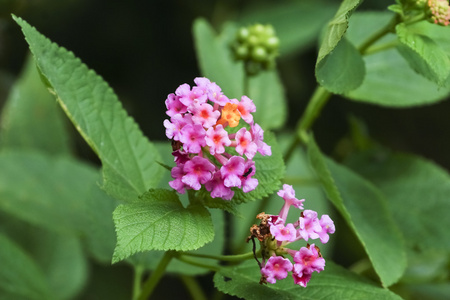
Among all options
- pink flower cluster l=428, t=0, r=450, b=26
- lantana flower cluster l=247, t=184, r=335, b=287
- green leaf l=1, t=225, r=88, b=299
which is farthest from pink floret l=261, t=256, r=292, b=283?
green leaf l=1, t=225, r=88, b=299

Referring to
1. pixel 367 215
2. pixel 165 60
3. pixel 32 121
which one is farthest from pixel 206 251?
pixel 165 60

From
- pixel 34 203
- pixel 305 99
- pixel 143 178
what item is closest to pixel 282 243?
pixel 143 178

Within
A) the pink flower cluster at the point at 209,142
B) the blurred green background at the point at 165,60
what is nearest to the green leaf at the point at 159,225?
the pink flower cluster at the point at 209,142

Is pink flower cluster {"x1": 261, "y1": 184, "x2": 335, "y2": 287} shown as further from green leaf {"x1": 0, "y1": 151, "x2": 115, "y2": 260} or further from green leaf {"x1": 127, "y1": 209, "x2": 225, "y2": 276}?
green leaf {"x1": 0, "y1": 151, "x2": 115, "y2": 260}

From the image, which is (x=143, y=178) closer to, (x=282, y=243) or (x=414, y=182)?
(x=282, y=243)

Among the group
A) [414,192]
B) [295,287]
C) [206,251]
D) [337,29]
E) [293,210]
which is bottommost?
[293,210]

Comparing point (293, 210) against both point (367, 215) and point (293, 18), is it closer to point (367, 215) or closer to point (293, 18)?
point (367, 215)

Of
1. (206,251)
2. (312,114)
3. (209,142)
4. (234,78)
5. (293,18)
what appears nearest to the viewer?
(209,142)
